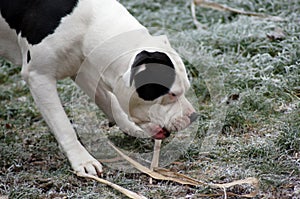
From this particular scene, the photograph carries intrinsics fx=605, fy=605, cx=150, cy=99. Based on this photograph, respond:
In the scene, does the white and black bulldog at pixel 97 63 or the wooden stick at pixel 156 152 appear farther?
the wooden stick at pixel 156 152

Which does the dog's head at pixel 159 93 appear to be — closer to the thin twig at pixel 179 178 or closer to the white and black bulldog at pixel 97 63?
the white and black bulldog at pixel 97 63

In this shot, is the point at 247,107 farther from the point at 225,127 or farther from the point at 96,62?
the point at 96,62

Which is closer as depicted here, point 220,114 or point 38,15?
point 38,15

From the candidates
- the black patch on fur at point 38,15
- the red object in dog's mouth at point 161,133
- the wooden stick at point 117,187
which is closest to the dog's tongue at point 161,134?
the red object in dog's mouth at point 161,133

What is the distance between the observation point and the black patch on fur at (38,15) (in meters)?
3.34

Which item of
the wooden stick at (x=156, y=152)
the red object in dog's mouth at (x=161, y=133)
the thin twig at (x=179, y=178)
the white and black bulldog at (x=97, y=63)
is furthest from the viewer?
the wooden stick at (x=156, y=152)

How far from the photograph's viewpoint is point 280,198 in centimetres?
285

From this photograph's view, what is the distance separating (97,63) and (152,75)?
0.45 metres

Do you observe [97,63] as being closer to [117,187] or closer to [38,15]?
[38,15]

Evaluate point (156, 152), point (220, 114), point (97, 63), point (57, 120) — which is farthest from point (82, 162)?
point (220, 114)

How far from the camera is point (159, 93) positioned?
3107mm

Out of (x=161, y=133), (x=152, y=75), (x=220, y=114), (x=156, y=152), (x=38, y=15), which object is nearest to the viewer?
(x=152, y=75)

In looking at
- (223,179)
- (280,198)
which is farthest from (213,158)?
(280,198)

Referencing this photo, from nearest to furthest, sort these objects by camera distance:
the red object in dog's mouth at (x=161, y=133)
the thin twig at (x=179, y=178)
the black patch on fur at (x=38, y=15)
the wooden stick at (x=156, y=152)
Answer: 1. the thin twig at (x=179, y=178)
2. the red object in dog's mouth at (x=161, y=133)
3. the black patch on fur at (x=38, y=15)
4. the wooden stick at (x=156, y=152)
